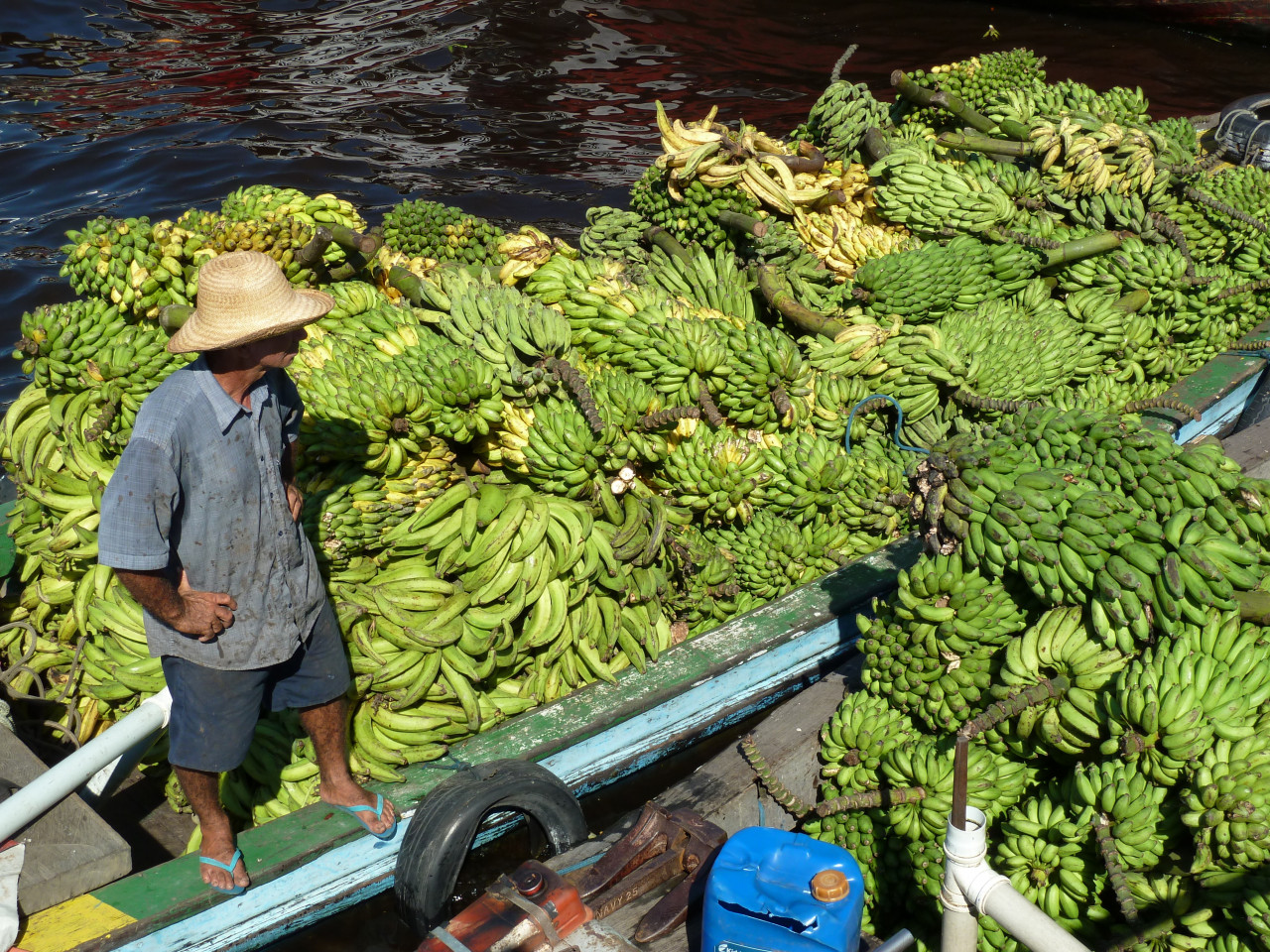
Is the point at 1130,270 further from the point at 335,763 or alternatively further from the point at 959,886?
the point at 335,763

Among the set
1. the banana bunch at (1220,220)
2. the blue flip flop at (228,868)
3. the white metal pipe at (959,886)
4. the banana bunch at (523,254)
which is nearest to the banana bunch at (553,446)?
the banana bunch at (523,254)

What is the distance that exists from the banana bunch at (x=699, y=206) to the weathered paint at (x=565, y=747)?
2.00 metres

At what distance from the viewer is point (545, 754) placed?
3387 mm

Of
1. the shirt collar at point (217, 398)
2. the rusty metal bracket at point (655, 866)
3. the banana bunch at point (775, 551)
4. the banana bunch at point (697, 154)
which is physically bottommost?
the banana bunch at point (775, 551)

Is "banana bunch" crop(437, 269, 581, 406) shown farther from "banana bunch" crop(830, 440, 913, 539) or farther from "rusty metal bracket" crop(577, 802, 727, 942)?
"rusty metal bracket" crop(577, 802, 727, 942)

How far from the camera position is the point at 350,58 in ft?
46.4

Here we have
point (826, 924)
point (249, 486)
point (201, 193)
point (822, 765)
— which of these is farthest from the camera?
point (201, 193)

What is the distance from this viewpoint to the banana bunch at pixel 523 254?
A: 4.39 m

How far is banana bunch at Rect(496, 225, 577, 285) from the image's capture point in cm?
439

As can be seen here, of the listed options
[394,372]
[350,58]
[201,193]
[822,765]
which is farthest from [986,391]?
[350,58]

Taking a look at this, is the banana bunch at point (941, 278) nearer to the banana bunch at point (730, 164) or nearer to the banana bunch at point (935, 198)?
the banana bunch at point (935, 198)

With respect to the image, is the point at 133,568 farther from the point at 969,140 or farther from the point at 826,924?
the point at 969,140

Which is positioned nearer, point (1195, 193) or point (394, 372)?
point (394, 372)

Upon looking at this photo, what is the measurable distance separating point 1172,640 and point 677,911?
152cm
